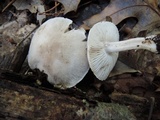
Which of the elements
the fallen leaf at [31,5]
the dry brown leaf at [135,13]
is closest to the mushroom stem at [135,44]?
the dry brown leaf at [135,13]

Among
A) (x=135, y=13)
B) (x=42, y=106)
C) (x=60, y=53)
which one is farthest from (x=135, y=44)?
(x=42, y=106)

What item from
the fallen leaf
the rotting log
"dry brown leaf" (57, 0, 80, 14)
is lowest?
the rotting log

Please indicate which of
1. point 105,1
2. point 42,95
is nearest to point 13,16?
point 105,1

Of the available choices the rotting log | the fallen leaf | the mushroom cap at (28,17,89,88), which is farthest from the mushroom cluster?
the fallen leaf

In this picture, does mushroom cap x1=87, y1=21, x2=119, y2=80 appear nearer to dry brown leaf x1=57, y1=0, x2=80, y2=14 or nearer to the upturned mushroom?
the upturned mushroom

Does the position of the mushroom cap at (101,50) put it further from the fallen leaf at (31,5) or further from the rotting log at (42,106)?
the fallen leaf at (31,5)

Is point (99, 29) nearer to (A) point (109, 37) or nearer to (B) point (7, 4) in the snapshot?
(A) point (109, 37)

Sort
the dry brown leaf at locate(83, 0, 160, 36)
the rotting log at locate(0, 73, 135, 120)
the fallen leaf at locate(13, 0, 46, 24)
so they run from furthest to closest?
1. the fallen leaf at locate(13, 0, 46, 24)
2. the dry brown leaf at locate(83, 0, 160, 36)
3. the rotting log at locate(0, 73, 135, 120)
